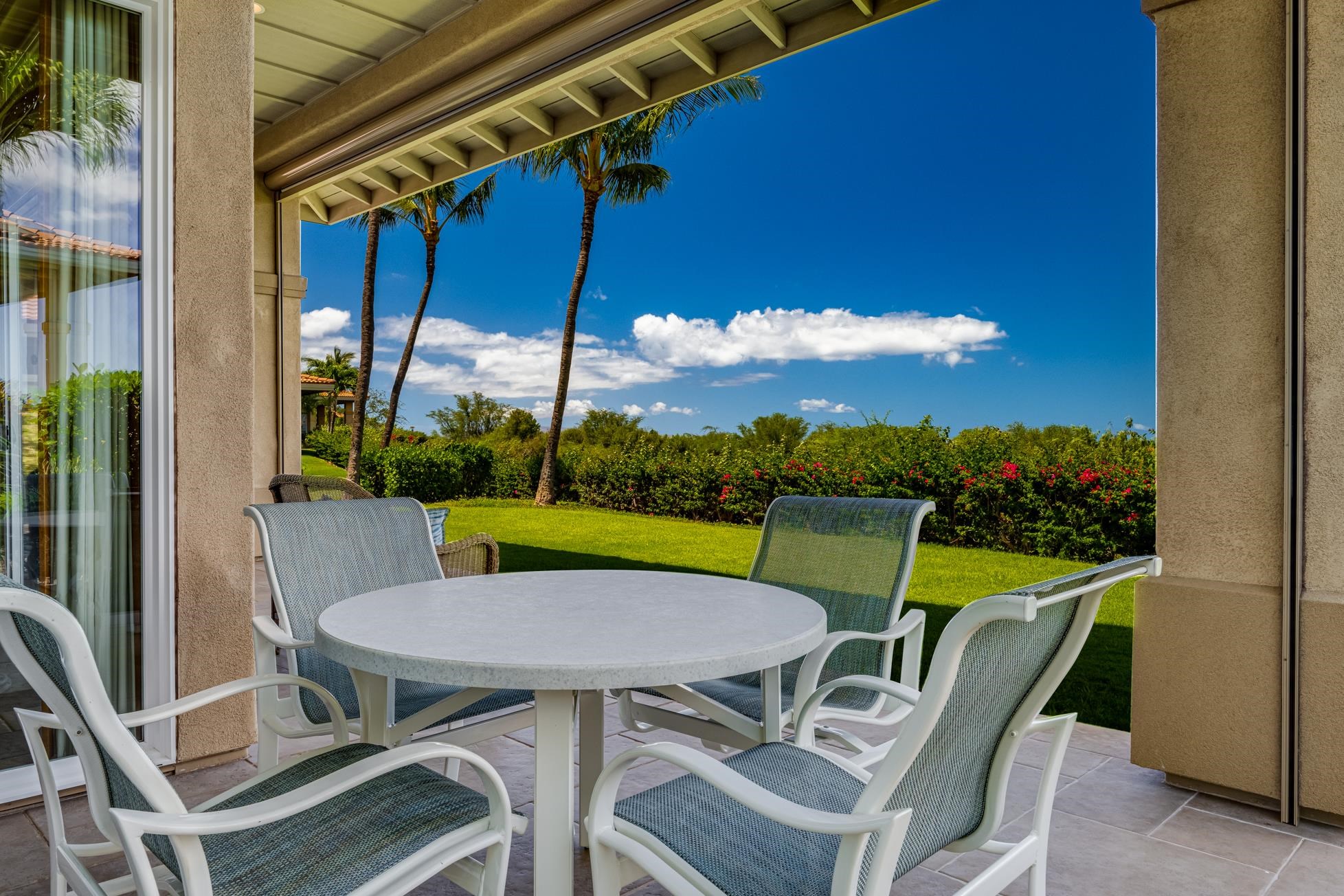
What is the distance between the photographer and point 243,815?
116cm

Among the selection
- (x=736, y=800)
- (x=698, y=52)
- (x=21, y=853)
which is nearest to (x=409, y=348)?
(x=698, y=52)

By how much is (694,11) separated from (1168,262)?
2.37m

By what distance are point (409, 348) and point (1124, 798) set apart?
1577 cm

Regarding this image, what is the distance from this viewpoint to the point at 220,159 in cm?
297

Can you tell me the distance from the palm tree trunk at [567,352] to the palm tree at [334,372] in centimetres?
539

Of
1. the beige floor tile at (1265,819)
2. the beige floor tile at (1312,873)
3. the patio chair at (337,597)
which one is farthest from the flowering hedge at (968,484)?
the patio chair at (337,597)

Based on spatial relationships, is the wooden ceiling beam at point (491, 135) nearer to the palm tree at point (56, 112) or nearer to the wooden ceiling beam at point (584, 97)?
the wooden ceiling beam at point (584, 97)

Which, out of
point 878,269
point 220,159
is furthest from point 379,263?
point 220,159

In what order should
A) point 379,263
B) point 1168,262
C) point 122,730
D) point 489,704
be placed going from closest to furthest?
point 122,730, point 489,704, point 1168,262, point 379,263

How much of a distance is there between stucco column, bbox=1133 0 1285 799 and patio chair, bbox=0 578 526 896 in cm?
239

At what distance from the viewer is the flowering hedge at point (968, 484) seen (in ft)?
27.9

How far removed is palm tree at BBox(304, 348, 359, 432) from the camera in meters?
17.8

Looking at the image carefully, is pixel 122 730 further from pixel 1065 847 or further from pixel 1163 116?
pixel 1163 116

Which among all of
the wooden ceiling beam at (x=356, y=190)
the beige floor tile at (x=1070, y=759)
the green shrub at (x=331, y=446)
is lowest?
the beige floor tile at (x=1070, y=759)
